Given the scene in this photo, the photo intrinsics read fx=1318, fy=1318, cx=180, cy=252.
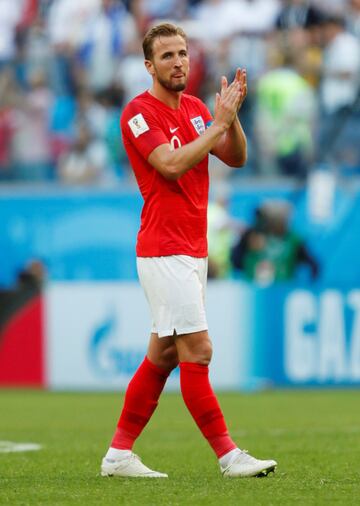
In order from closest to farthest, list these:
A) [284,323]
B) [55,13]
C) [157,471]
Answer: [157,471]
[284,323]
[55,13]

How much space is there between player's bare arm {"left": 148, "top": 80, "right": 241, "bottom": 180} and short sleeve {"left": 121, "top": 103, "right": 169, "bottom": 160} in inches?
1.9

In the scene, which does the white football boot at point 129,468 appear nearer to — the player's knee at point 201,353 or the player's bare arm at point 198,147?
the player's knee at point 201,353

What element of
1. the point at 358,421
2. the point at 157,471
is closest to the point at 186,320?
the point at 157,471

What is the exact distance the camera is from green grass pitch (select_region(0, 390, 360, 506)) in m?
5.83

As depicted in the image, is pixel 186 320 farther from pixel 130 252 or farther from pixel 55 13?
pixel 55 13

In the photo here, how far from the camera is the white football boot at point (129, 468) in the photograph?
6.72 metres

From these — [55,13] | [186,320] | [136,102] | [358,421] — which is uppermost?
[55,13]

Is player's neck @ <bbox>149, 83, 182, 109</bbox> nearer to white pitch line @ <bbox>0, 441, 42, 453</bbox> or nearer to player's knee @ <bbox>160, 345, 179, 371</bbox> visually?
player's knee @ <bbox>160, 345, 179, 371</bbox>

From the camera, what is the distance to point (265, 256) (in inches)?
636

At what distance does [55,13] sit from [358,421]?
1080cm

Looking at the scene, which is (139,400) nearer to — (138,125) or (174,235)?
(174,235)

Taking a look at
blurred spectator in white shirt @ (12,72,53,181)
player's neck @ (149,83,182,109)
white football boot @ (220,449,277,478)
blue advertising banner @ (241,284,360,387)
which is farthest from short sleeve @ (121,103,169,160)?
blurred spectator in white shirt @ (12,72,53,181)

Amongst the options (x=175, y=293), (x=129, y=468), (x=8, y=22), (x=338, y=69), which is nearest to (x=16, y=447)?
(x=129, y=468)

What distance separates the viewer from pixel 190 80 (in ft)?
57.2
